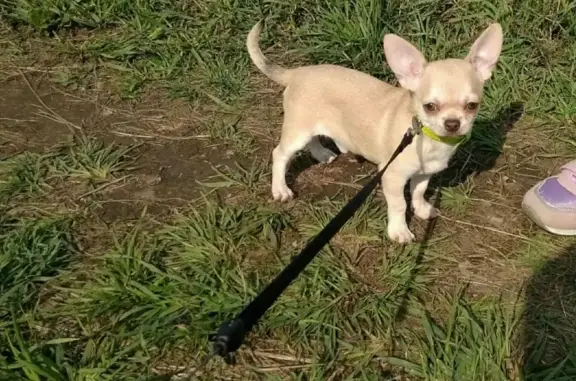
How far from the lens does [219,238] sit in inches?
120

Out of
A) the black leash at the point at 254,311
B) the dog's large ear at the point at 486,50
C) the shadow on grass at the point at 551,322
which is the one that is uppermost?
the dog's large ear at the point at 486,50

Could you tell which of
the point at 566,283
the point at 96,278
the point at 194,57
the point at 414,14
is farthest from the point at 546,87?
the point at 96,278

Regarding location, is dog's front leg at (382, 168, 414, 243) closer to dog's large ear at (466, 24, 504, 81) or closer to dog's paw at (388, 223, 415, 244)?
dog's paw at (388, 223, 415, 244)

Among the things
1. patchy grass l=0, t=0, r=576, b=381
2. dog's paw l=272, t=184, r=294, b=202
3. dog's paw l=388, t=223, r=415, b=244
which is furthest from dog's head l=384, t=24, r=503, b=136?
dog's paw l=272, t=184, r=294, b=202

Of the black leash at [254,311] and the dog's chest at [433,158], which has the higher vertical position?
the black leash at [254,311]

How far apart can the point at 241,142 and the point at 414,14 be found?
5.12 ft

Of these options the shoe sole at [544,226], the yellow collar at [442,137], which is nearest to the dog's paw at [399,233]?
the yellow collar at [442,137]

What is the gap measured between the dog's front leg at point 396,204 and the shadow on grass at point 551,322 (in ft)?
1.94

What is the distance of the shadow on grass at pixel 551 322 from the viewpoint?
2514 mm

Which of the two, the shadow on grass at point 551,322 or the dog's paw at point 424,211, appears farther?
the dog's paw at point 424,211

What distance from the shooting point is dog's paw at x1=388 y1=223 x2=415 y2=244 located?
3.12 metres

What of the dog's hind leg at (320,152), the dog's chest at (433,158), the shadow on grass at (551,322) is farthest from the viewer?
the dog's hind leg at (320,152)

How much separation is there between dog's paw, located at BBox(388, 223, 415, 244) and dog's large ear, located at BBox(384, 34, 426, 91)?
0.65m

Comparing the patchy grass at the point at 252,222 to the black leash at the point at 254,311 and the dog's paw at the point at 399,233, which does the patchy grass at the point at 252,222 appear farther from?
the black leash at the point at 254,311
